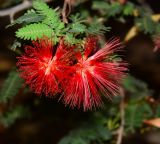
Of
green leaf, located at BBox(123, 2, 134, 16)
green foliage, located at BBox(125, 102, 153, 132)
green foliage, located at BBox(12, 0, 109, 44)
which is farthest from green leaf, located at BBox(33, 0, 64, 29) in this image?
green foliage, located at BBox(125, 102, 153, 132)

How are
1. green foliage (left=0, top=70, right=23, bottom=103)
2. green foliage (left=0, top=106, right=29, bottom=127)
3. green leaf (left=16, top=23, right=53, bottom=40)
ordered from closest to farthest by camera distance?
green leaf (left=16, top=23, right=53, bottom=40), green foliage (left=0, top=70, right=23, bottom=103), green foliage (left=0, top=106, right=29, bottom=127)

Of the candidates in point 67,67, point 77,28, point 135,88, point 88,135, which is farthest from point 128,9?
point 67,67

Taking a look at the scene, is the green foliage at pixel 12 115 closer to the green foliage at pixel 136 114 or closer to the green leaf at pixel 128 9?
the green foliage at pixel 136 114

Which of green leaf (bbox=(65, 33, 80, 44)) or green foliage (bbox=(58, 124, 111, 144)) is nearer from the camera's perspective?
green leaf (bbox=(65, 33, 80, 44))

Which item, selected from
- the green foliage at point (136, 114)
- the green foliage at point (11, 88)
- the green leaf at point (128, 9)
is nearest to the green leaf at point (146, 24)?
the green leaf at point (128, 9)

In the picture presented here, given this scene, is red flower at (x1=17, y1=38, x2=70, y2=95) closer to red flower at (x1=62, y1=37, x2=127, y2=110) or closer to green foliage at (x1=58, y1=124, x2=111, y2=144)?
red flower at (x1=62, y1=37, x2=127, y2=110)
